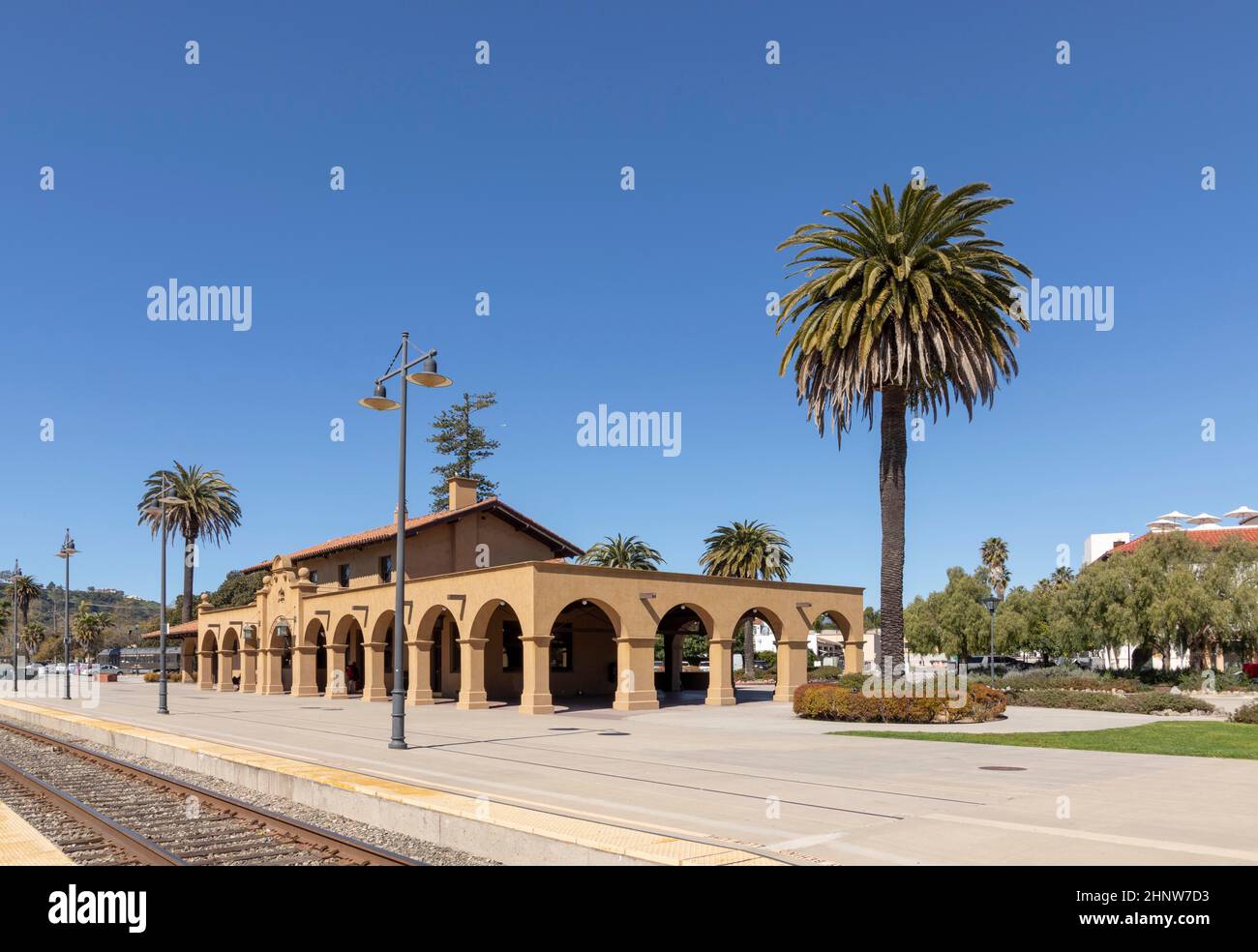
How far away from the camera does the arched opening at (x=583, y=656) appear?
136ft

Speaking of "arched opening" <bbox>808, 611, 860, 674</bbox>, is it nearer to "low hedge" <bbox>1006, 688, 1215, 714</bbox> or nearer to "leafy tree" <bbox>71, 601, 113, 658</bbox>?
"low hedge" <bbox>1006, 688, 1215, 714</bbox>

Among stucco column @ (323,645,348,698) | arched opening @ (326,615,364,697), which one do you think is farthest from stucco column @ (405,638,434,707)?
stucco column @ (323,645,348,698)

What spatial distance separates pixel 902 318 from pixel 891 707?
1136cm

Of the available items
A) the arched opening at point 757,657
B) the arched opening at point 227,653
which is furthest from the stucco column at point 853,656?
the arched opening at point 227,653

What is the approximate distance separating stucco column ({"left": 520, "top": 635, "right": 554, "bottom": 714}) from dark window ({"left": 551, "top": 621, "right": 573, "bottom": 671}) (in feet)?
34.6

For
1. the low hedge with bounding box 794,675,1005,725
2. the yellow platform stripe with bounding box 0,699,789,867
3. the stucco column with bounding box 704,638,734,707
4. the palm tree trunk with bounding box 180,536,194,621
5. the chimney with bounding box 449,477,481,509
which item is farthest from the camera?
the palm tree trunk with bounding box 180,536,194,621

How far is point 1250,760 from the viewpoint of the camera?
1659 cm

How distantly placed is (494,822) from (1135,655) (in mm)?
64893

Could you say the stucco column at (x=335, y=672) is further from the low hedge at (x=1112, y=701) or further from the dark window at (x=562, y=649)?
the low hedge at (x=1112, y=701)

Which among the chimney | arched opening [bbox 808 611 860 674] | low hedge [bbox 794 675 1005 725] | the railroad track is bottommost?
arched opening [bbox 808 611 860 674]

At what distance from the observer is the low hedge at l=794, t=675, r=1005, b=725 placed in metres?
25.9

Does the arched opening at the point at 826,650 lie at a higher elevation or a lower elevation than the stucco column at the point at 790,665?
lower

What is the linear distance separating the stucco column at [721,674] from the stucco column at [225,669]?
33.6 m
